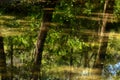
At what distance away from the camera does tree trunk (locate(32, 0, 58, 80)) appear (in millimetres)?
8695

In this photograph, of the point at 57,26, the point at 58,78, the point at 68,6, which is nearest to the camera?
the point at 58,78

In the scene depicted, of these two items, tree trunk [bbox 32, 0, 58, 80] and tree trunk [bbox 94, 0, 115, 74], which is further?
tree trunk [bbox 94, 0, 115, 74]

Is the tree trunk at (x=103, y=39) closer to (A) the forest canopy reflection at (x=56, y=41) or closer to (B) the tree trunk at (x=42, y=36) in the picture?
(A) the forest canopy reflection at (x=56, y=41)

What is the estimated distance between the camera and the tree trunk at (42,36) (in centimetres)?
870

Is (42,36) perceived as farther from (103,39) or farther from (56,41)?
(103,39)

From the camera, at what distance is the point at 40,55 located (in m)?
10.2

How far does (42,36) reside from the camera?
11320 millimetres

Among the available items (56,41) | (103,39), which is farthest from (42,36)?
(103,39)

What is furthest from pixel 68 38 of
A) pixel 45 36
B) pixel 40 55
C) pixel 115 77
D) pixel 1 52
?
pixel 115 77

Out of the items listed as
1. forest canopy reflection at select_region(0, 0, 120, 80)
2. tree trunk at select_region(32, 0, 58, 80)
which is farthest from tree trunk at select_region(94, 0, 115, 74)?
tree trunk at select_region(32, 0, 58, 80)

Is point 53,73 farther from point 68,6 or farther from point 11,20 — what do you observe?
point 68,6

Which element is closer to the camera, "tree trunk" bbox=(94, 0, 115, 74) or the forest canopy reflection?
the forest canopy reflection

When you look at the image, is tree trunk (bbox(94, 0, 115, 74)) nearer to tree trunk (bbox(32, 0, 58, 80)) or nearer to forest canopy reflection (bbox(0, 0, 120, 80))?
forest canopy reflection (bbox(0, 0, 120, 80))

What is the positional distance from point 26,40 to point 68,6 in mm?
6275
